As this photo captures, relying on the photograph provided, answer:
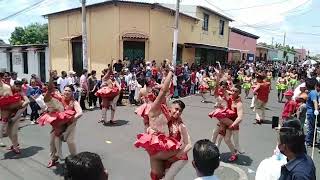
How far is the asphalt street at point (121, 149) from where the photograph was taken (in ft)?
22.9

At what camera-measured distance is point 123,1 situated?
69.8ft

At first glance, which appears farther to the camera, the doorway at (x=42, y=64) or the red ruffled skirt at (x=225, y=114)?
→ the doorway at (x=42, y=64)

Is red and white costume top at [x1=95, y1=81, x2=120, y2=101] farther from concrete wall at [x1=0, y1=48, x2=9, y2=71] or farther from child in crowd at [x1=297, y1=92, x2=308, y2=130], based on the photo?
concrete wall at [x1=0, y1=48, x2=9, y2=71]

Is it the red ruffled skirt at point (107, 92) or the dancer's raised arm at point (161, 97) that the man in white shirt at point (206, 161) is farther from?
the red ruffled skirt at point (107, 92)

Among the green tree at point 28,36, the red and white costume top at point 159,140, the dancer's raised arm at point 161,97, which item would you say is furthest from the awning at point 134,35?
the green tree at point 28,36

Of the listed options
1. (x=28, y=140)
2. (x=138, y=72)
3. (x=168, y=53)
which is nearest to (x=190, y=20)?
(x=168, y=53)

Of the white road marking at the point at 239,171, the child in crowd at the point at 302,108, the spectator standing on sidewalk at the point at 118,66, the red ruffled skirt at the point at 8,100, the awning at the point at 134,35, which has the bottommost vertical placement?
the white road marking at the point at 239,171

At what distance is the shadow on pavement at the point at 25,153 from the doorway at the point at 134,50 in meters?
13.5

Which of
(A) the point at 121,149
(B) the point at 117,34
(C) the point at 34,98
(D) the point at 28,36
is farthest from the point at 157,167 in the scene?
(D) the point at 28,36

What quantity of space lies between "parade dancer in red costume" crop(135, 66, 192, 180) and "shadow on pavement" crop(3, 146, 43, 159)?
13.3ft

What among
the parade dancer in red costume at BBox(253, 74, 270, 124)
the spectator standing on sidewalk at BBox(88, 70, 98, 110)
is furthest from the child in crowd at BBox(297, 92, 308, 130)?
the spectator standing on sidewalk at BBox(88, 70, 98, 110)

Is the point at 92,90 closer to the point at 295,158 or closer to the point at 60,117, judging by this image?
the point at 60,117

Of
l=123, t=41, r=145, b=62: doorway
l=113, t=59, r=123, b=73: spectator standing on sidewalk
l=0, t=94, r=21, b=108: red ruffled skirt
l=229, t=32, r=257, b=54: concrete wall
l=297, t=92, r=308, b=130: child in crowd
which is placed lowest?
l=297, t=92, r=308, b=130: child in crowd

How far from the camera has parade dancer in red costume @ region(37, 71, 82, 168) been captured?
6.68 metres
